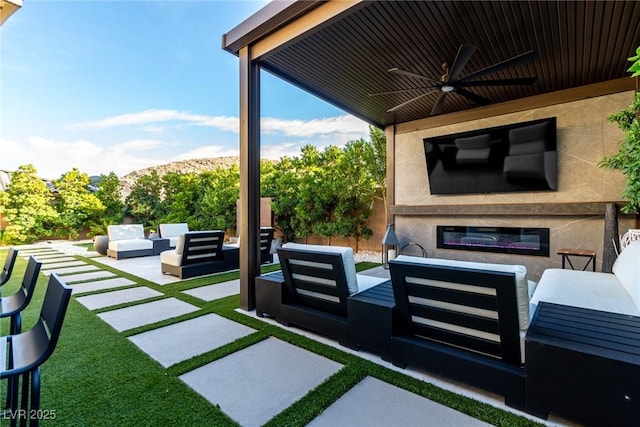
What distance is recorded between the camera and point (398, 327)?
2.24 meters

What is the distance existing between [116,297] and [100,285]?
1008 millimetres

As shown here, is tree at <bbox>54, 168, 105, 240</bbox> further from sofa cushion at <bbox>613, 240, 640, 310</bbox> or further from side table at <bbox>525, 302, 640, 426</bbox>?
sofa cushion at <bbox>613, 240, 640, 310</bbox>

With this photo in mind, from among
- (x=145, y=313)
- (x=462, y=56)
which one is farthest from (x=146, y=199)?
(x=462, y=56)

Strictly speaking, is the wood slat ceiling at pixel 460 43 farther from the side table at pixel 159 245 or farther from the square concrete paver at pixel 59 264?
the square concrete paver at pixel 59 264

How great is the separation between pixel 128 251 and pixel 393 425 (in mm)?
8020

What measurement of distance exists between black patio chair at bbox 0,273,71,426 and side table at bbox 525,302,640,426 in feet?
7.71

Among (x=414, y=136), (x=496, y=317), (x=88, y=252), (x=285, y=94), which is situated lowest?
(x=88, y=252)

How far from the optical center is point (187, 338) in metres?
2.75

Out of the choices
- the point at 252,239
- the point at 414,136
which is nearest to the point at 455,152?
the point at 414,136

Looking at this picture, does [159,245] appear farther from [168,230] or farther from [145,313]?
[145,313]

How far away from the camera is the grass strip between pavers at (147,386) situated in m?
1.65

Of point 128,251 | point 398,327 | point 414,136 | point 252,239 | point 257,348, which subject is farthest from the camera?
point 128,251

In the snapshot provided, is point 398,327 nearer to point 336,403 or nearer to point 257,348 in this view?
point 336,403

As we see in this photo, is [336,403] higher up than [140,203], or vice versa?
[140,203]
